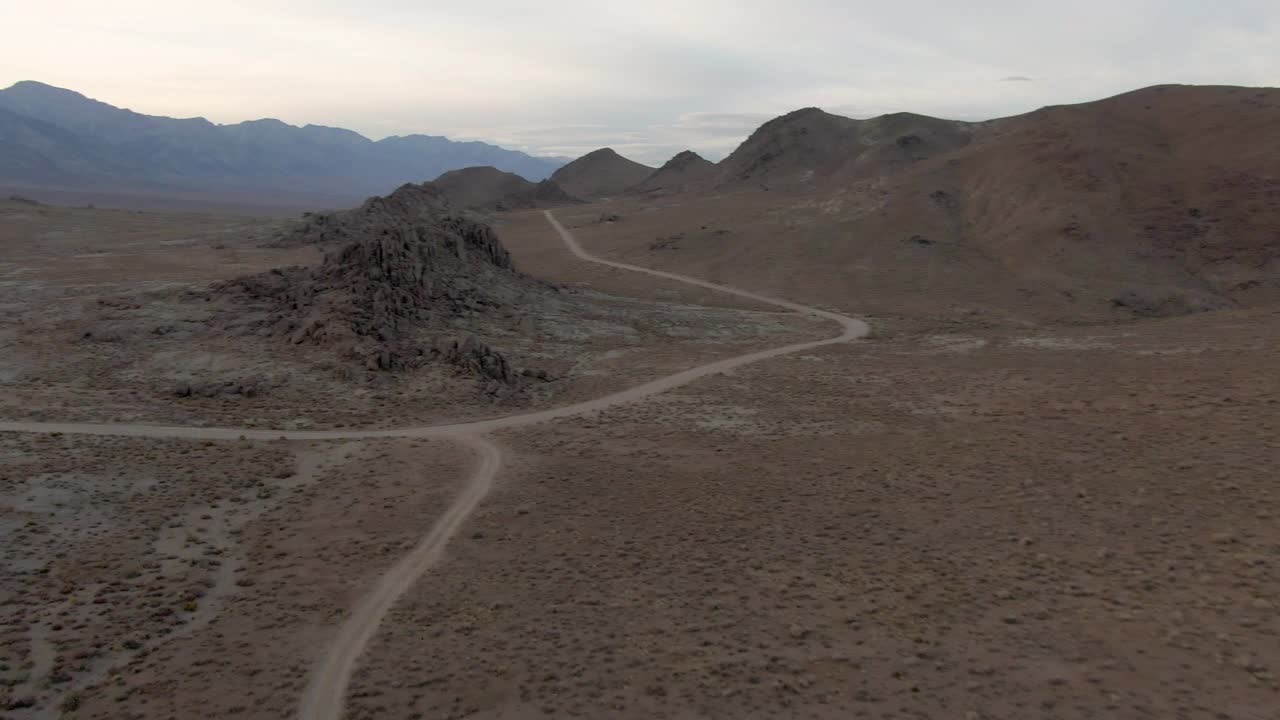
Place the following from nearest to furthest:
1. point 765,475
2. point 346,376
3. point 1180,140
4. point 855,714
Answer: point 855,714 → point 765,475 → point 346,376 → point 1180,140

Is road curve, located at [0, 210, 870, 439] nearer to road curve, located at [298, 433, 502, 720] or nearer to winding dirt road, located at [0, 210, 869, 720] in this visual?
winding dirt road, located at [0, 210, 869, 720]

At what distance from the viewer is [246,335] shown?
2742 centimetres

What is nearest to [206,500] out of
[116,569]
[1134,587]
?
[116,569]

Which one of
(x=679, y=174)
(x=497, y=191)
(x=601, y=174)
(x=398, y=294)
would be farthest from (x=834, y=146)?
(x=398, y=294)

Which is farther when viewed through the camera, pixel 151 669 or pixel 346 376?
pixel 346 376

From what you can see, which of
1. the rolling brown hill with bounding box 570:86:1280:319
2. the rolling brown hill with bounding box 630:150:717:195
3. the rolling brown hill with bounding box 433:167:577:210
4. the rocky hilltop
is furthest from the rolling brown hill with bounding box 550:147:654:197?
the rolling brown hill with bounding box 570:86:1280:319

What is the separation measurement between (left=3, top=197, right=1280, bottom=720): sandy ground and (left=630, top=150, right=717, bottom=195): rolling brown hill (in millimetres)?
92532

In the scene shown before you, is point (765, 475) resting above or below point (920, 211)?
below

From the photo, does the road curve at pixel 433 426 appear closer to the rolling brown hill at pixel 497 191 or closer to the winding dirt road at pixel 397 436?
the winding dirt road at pixel 397 436

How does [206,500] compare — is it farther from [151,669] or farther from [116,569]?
[151,669]

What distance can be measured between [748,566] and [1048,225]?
46386mm

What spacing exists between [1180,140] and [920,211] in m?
18.4

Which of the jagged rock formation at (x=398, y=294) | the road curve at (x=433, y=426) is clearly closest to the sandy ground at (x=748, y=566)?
the road curve at (x=433, y=426)

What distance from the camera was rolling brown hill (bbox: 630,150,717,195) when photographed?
11262cm
